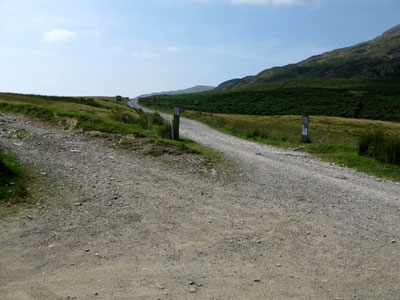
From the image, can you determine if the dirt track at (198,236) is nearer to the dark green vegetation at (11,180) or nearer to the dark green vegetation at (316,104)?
the dark green vegetation at (11,180)

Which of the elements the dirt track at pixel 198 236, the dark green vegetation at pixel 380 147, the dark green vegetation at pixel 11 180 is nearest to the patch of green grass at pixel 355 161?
the dark green vegetation at pixel 380 147

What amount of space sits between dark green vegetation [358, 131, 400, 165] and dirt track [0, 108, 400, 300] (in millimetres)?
2693

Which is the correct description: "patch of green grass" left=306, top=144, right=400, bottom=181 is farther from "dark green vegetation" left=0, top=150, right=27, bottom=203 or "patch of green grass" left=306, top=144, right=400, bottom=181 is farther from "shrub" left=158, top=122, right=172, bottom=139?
"dark green vegetation" left=0, top=150, right=27, bottom=203

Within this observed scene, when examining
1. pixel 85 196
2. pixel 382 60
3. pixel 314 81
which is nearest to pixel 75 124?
pixel 85 196

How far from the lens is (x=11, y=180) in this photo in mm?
6926

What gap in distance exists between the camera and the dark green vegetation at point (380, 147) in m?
11.2

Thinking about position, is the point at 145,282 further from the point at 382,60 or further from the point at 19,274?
the point at 382,60

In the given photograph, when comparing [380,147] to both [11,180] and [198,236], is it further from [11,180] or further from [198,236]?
[11,180]

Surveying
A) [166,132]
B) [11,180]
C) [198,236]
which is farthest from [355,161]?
[11,180]

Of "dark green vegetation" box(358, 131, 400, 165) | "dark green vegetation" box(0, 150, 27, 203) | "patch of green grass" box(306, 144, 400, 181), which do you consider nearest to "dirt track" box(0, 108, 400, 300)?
"dark green vegetation" box(0, 150, 27, 203)

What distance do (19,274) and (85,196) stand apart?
278 cm

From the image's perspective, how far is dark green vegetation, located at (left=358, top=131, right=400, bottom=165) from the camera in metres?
11.2

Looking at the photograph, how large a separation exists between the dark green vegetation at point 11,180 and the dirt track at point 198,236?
0.37 metres

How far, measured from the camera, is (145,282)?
152 inches
